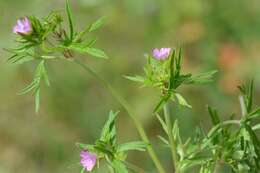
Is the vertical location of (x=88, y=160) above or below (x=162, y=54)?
below

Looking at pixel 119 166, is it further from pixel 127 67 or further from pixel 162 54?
pixel 127 67

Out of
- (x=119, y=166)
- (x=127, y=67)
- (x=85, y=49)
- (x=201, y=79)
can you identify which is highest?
(x=127, y=67)

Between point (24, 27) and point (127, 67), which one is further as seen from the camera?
point (127, 67)

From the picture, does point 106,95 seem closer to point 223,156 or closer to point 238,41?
point 238,41

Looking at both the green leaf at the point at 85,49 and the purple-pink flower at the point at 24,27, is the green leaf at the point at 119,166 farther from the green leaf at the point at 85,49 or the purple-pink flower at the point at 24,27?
the purple-pink flower at the point at 24,27

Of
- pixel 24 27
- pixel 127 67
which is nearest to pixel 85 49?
pixel 24 27

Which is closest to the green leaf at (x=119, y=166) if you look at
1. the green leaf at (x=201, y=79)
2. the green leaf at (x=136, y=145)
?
the green leaf at (x=136, y=145)
